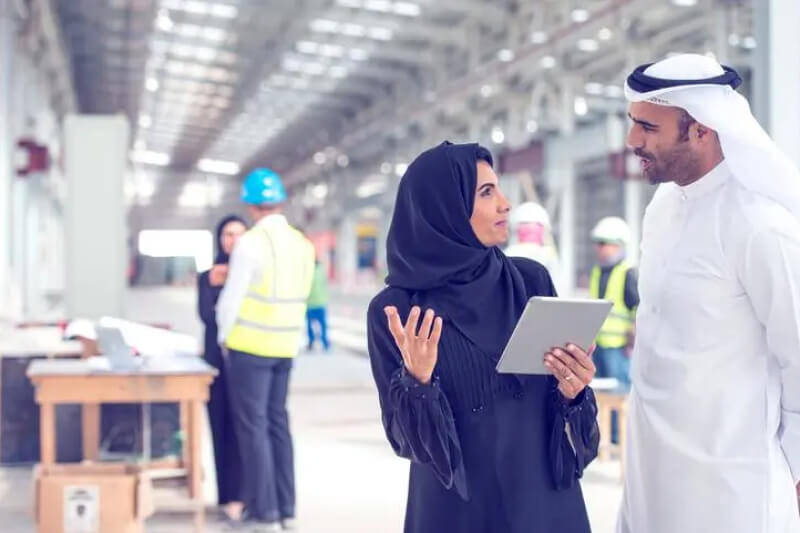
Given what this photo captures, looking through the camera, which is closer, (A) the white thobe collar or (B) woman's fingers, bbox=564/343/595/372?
(B) woman's fingers, bbox=564/343/595/372

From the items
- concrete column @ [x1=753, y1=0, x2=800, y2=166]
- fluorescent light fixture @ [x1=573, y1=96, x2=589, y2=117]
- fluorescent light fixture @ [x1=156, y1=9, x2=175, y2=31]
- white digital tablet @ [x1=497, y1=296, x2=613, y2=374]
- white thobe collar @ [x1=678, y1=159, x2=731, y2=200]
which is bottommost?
white digital tablet @ [x1=497, y1=296, x2=613, y2=374]

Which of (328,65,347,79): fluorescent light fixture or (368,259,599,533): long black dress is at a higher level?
(328,65,347,79): fluorescent light fixture

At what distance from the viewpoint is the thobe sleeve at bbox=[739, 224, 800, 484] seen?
2.20m

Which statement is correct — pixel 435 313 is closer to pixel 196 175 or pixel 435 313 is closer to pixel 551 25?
pixel 551 25

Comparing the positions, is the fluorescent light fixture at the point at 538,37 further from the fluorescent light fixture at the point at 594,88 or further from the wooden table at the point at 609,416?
the wooden table at the point at 609,416

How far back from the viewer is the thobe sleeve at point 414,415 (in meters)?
2.15

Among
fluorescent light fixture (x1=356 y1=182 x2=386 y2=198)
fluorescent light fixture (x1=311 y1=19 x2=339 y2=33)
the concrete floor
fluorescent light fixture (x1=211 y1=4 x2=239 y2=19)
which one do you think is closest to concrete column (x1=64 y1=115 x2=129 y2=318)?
the concrete floor

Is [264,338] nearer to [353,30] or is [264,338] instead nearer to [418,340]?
[418,340]

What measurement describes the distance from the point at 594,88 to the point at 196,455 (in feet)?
47.8

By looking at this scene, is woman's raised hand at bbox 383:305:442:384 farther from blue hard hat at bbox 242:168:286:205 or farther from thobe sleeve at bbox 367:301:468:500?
blue hard hat at bbox 242:168:286:205

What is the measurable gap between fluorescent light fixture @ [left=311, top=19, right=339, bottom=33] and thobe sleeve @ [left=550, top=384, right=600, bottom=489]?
15425 millimetres

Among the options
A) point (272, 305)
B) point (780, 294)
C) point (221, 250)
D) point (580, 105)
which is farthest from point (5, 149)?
point (780, 294)

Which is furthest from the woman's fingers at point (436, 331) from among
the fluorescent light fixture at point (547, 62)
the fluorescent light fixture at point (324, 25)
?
the fluorescent light fixture at point (324, 25)

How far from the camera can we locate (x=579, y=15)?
13641 millimetres
